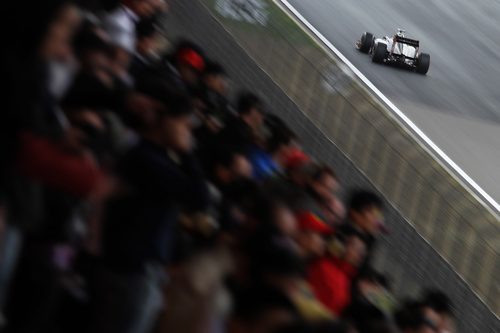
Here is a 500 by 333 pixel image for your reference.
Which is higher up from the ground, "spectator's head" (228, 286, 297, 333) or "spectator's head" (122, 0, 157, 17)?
"spectator's head" (228, 286, 297, 333)

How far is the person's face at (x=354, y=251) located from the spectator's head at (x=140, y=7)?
2713mm

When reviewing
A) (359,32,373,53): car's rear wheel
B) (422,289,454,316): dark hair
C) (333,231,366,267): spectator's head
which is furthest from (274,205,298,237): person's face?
(359,32,373,53): car's rear wheel

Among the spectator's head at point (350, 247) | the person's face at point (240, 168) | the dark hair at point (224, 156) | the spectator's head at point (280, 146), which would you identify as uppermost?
the person's face at point (240, 168)

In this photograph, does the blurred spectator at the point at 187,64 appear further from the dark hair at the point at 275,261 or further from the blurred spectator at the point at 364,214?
the dark hair at the point at 275,261

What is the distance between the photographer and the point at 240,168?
7.37m

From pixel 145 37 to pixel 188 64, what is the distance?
1.61 feet

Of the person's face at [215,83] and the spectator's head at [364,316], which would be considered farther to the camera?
the person's face at [215,83]

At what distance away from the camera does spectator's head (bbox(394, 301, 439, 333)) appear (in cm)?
846

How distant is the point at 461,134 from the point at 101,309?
1615 centimetres

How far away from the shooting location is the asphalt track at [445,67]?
67.5 ft

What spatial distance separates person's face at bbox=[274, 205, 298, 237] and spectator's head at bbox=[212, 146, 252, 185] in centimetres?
135

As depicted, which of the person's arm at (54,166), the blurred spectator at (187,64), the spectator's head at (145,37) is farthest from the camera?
the blurred spectator at (187,64)

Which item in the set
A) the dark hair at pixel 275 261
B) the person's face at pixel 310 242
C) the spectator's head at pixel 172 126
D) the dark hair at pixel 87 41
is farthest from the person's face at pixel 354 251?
the dark hair at pixel 275 261

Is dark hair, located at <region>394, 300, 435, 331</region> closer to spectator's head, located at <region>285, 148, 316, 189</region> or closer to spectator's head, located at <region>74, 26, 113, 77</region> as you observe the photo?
spectator's head, located at <region>285, 148, 316, 189</region>
